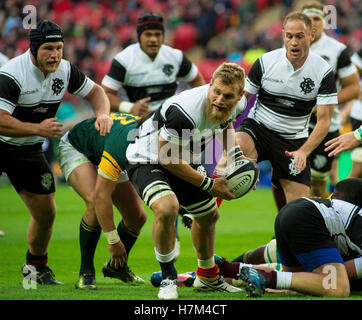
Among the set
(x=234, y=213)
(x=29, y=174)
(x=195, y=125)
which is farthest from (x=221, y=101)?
(x=234, y=213)

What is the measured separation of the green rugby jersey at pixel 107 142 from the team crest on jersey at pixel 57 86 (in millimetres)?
401

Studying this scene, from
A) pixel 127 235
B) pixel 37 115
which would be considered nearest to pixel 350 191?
pixel 127 235

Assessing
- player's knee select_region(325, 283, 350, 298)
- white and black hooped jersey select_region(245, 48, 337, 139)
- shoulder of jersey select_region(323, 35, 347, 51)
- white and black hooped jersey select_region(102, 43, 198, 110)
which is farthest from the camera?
white and black hooped jersey select_region(102, 43, 198, 110)

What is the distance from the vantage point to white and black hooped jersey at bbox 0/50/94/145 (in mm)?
6332

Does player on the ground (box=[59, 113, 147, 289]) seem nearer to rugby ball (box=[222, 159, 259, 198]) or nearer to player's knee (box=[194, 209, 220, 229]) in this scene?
player's knee (box=[194, 209, 220, 229])

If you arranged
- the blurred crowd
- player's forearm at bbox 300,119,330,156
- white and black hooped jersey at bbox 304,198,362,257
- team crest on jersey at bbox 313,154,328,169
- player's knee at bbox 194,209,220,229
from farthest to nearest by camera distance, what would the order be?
1. the blurred crowd
2. team crest on jersey at bbox 313,154,328,169
3. player's forearm at bbox 300,119,330,156
4. player's knee at bbox 194,209,220,229
5. white and black hooped jersey at bbox 304,198,362,257

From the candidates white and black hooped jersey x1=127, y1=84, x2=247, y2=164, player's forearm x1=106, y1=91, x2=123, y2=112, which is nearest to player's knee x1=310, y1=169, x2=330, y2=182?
player's forearm x1=106, y1=91, x2=123, y2=112

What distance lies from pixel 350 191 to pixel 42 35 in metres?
3.08

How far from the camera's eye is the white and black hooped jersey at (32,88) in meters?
6.33

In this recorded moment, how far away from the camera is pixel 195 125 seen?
5.66 metres

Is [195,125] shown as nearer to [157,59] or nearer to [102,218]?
[102,218]

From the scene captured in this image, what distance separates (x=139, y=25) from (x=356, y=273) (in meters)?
4.66

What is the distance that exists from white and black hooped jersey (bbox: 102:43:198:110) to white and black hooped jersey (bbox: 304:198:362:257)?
12.1ft

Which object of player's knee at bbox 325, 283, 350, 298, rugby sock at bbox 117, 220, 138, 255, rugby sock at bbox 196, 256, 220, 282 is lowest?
player's knee at bbox 325, 283, 350, 298
